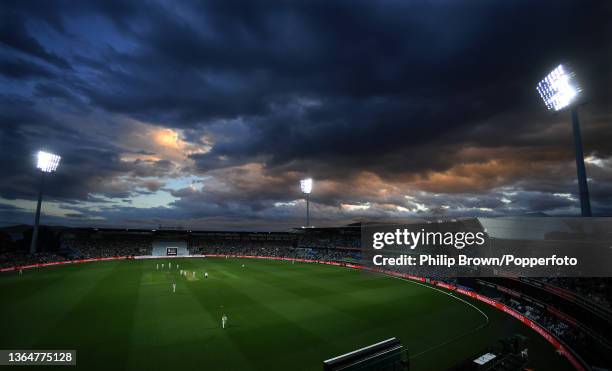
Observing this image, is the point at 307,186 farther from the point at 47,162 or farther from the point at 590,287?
the point at 590,287

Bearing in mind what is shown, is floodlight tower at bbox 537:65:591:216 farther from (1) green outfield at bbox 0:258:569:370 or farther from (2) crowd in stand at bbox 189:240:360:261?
(2) crowd in stand at bbox 189:240:360:261

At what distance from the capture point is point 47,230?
73.2m

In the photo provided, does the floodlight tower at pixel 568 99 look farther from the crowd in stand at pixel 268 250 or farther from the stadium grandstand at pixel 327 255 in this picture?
the crowd in stand at pixel 268 250

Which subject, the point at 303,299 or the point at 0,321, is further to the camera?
the point at 303,299

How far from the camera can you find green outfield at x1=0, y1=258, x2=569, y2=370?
17094mm

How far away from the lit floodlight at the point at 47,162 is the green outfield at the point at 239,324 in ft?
89.3

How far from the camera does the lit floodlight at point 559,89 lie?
80.7 feet

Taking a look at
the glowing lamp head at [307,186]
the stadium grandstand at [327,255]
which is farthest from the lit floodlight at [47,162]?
the glowing lamp head at [307,186]

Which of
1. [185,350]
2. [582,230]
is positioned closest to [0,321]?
[185,350]

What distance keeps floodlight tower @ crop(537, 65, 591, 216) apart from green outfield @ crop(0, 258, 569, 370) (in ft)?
43.7

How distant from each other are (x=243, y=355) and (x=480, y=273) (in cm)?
3111

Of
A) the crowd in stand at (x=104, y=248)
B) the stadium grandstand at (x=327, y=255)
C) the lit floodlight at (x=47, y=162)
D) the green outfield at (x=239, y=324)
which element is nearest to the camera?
the green outfield at (x=239, y=324)

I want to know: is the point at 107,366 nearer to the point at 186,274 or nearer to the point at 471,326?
the point at 471,326

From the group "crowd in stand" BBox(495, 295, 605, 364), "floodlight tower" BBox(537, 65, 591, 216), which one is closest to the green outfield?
"crowd in stand" BBox(495, 295, 605, 364)
